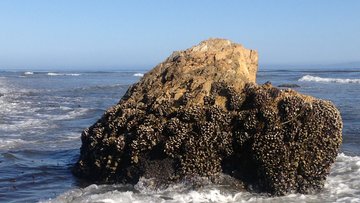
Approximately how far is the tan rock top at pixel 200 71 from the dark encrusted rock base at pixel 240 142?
29 centimetres

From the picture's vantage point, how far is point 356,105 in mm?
19422

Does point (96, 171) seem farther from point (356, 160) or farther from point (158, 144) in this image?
point (356, 160)

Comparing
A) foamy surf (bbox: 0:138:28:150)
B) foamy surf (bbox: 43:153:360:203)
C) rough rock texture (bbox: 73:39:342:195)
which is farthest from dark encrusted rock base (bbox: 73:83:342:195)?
foamy surf (bbox: 0:138:28:150)

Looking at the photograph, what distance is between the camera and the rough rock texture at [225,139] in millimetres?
7363

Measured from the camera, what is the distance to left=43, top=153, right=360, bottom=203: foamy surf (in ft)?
23.2

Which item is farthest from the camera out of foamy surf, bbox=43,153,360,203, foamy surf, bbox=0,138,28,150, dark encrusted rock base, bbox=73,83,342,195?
foamy surf, bbox=0,138,28,150

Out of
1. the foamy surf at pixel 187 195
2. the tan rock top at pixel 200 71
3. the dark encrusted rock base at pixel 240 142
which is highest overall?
the tan rock top at pixel 200 71

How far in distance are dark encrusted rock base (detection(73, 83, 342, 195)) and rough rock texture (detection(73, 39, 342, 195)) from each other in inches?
0.5

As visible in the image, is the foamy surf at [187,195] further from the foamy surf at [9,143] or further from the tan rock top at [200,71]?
the foamy surf at [9,143]

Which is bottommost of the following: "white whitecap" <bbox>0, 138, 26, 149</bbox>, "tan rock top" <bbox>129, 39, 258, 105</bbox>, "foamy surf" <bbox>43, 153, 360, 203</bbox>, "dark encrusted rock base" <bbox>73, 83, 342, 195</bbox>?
"white whitecap" <bbox>0, 138, 26, 149</bbox>

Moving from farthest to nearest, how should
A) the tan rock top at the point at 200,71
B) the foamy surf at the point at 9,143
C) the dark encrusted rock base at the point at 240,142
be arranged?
the foamy surf at the point at 9,143 → the tan rock top at the point at 200,71 → the dark encrusted rock base at the point at 240,142

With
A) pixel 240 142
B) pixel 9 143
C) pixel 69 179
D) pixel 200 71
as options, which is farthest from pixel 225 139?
pixel 9 143

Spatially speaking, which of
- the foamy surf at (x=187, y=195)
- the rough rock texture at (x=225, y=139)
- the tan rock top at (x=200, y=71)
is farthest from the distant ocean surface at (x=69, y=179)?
the tan rock top at (x=200, y=71)

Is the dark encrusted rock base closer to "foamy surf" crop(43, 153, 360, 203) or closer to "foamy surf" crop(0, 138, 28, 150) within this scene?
"foamy surf" crop(43, 153, 360, 203)
